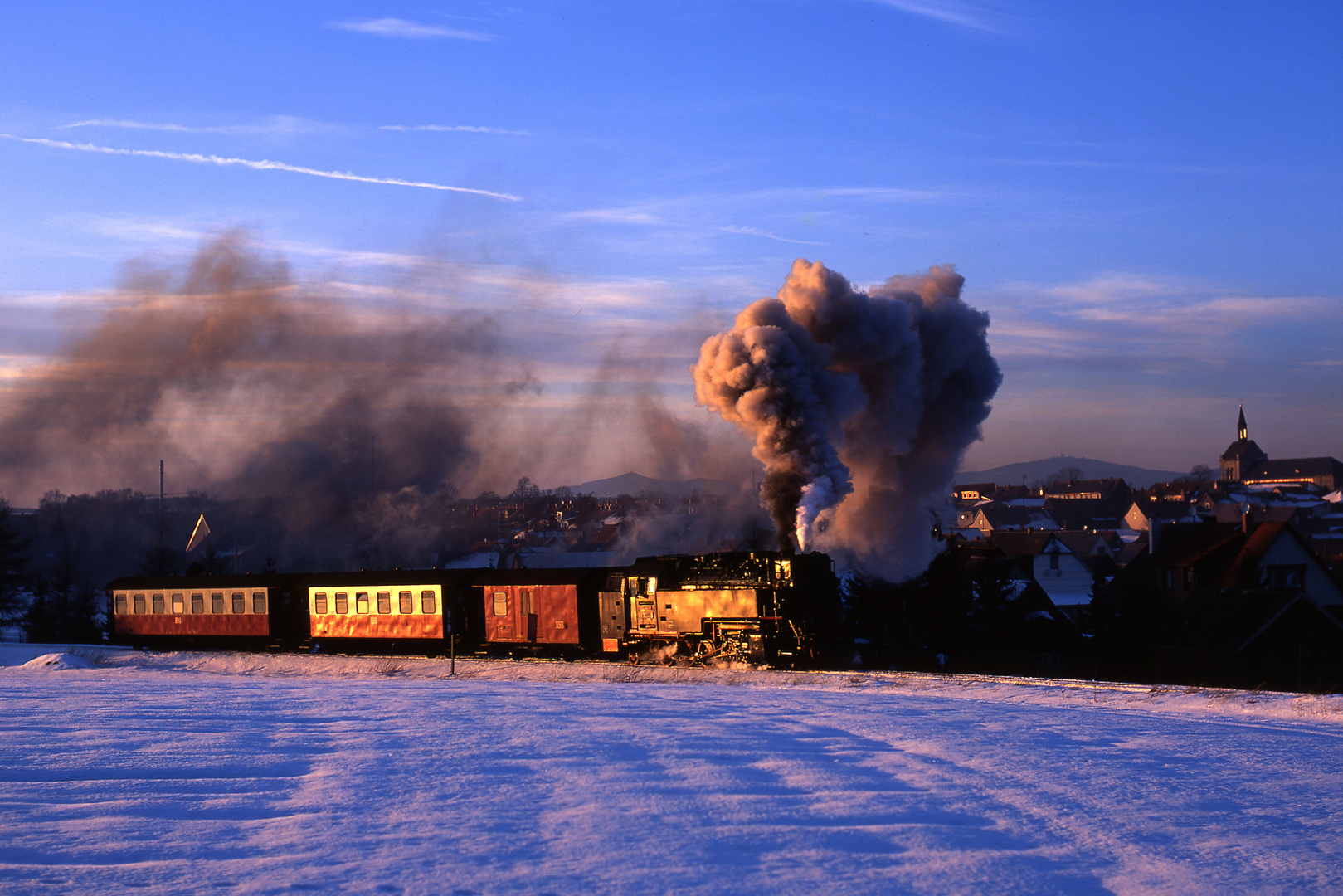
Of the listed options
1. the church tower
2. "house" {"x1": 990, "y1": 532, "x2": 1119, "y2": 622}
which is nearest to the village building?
the church tower

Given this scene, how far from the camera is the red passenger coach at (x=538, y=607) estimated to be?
90.9 ft

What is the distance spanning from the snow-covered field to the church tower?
186933mm

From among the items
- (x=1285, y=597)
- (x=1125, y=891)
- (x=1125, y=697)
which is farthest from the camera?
(x=1285, y=597)

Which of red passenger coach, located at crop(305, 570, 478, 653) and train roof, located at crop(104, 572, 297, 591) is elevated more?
train roof, located at crop(104, 572, 297, 591)

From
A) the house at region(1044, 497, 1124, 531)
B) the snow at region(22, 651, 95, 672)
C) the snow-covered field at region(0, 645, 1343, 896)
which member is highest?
the snow-covered field at region(0, 645, 1343, 896)

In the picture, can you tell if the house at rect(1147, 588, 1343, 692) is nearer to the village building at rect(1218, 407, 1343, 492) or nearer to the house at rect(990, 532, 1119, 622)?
the house at rect(990, 532, 1119, 622)

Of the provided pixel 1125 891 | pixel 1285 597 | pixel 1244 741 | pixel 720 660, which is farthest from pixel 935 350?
pixel 1125 891

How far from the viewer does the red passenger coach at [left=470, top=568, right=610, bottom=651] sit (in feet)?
90.9

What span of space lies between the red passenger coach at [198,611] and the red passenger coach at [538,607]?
799 cm

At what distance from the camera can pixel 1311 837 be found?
804cm

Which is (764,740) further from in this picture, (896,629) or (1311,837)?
(896,629)

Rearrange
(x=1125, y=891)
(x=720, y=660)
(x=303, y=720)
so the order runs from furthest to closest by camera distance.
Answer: (x=720, y=660) < (x=303, y=720) < (x=1125, y=891)

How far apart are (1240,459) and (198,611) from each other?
189m

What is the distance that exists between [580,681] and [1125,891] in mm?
16381
